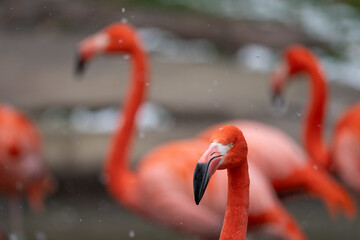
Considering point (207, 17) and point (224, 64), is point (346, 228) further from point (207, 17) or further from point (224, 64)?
point (207, 17)

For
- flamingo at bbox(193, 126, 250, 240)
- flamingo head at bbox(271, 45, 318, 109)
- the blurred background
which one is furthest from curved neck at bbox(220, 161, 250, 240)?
flamingo head at bbox(271, 45, 318, 109)

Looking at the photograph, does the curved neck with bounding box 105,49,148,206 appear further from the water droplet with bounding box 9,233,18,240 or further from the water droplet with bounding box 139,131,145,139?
the water droplet with bounding box 139,131,145,139

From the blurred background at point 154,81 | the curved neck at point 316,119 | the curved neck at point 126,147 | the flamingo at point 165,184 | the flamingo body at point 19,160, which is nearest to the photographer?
the flamingo at point 165,184

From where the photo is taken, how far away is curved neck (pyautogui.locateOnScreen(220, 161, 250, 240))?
0.90 metres

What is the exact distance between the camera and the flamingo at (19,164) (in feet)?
8.77

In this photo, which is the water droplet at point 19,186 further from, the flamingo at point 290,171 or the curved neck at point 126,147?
the flamingo at point 290,171

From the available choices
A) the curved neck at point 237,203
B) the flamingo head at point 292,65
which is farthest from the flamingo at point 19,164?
the curved neck at point 237,203

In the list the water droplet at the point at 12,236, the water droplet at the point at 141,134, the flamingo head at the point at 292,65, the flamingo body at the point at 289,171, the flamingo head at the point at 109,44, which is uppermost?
the flamingo head at the point at 109,44

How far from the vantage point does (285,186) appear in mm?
2404

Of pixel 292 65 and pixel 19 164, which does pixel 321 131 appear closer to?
pixel 292 65

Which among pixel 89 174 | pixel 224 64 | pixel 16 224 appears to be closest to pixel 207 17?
pixel 224 64

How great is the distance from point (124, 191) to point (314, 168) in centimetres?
77

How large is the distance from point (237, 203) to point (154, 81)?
3.17m

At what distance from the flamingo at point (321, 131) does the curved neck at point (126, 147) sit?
1.97ft
